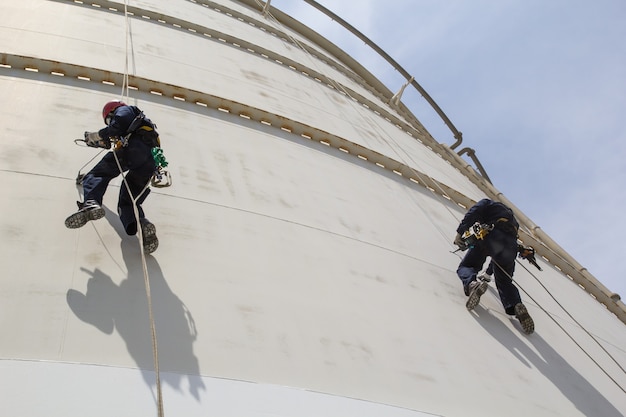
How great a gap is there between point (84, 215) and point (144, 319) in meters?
0.65

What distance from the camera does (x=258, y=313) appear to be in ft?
10.0

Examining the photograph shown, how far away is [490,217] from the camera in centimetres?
473

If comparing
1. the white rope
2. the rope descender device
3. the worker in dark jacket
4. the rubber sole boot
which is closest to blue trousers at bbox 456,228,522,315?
the worker in dark jacket

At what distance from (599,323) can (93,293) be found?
4.95m

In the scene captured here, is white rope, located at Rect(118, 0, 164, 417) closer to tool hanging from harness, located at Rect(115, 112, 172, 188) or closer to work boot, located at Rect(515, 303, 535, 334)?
tool hanging from harness, located at Rect(115, 112, 172, 188)

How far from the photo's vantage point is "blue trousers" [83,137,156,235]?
10.9 feet

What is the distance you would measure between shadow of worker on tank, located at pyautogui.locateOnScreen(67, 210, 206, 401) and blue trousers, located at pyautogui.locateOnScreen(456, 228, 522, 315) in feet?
7.85

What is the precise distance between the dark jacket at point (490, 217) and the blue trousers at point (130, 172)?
8.06 ft

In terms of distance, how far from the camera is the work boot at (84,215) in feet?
9.75

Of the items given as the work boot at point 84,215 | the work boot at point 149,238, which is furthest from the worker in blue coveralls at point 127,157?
the work boot at point 84,215

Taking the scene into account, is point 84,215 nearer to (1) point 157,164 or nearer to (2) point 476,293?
(1) point 157,164

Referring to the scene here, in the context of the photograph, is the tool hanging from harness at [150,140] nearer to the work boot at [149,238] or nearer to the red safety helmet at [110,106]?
the red safety helmet at [110,106]

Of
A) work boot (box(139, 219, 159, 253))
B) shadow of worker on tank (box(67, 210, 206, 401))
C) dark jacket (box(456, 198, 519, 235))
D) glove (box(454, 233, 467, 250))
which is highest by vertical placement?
dark jacket (box(456, 198, 519, 235))

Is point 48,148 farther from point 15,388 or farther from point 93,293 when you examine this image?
point 15,388
